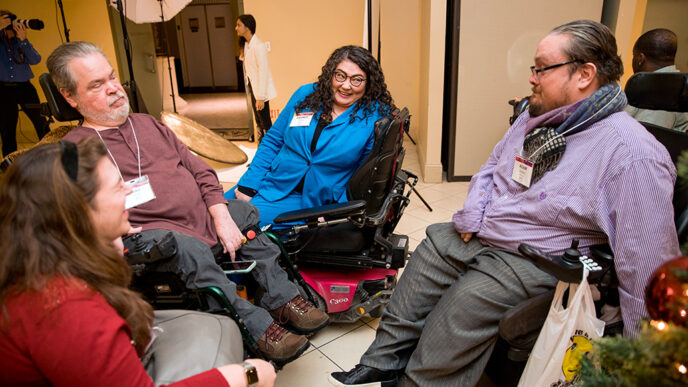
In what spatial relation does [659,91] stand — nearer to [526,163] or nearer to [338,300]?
[526,163]

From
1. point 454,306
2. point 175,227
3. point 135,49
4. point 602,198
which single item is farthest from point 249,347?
point 135,49

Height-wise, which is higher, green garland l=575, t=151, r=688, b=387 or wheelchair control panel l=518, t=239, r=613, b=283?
green garland l=575, t=151, r=688, b=387

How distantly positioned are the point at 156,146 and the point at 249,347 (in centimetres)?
93

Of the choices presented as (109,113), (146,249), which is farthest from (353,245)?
(109,113)

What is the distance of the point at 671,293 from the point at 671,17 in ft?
18.0

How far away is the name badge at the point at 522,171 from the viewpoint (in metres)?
1.55

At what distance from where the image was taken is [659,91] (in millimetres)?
1347

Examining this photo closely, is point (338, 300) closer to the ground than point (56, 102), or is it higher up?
closer to the ground

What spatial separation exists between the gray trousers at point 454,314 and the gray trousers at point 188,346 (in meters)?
0.63

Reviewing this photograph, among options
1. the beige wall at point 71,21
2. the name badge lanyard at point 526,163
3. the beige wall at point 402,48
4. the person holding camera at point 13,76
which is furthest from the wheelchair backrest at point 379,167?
the beige wall at point 71,21

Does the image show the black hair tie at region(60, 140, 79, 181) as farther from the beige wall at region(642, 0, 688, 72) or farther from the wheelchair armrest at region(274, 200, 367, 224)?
the beige wall at region(642, 0, 688, 72)

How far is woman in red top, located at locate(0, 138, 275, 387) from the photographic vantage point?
0.74 meters

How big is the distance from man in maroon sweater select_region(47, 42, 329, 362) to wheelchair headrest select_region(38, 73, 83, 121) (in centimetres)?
4

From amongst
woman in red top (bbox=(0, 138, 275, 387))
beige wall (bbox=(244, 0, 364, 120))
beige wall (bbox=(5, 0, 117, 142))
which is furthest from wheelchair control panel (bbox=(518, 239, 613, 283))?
beige wall (bbox=(5, 0, 117, 142))
